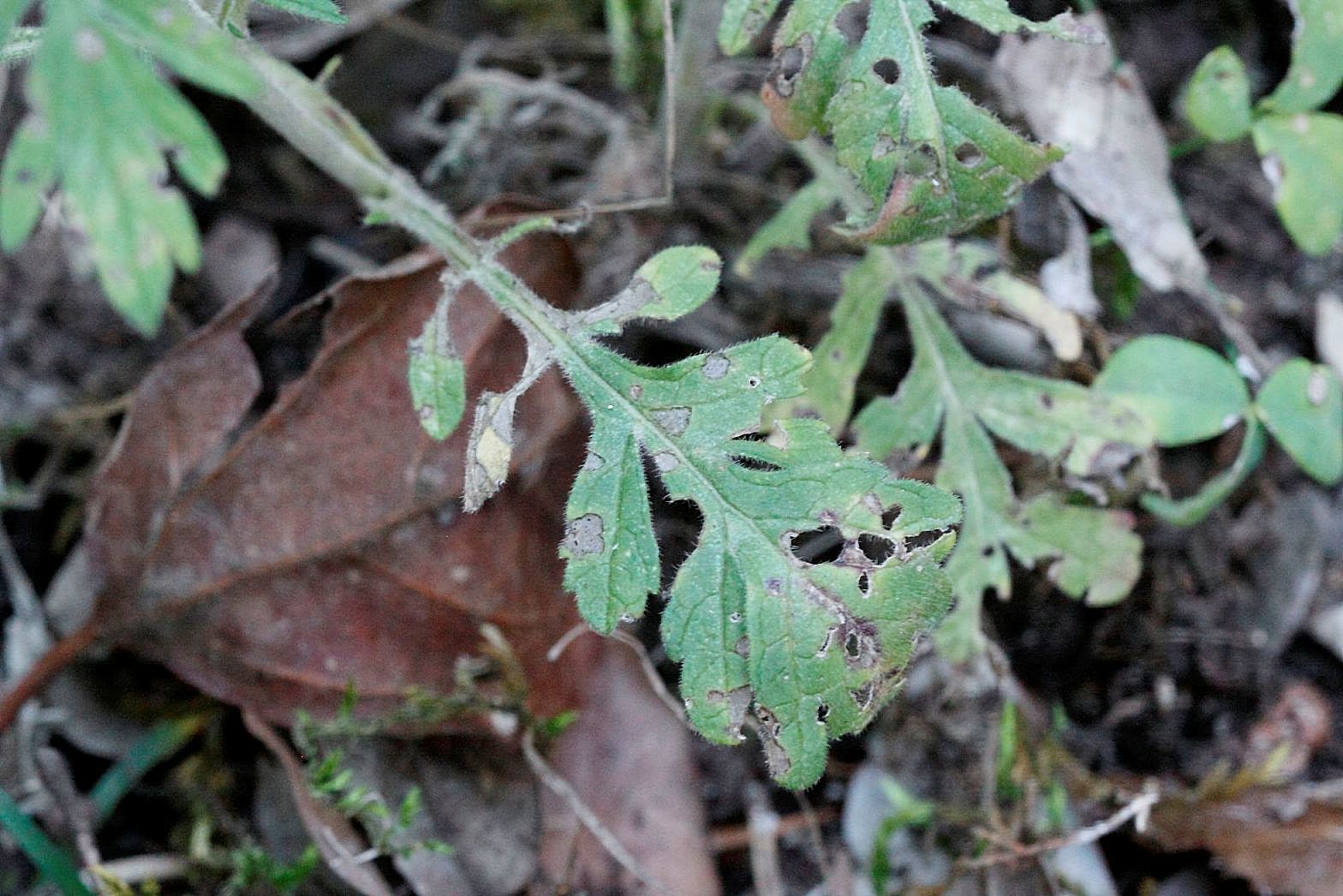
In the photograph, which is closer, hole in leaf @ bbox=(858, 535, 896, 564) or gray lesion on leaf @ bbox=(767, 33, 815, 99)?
gray lesion on leaf @ bbox=(767, 33, 815, 99)

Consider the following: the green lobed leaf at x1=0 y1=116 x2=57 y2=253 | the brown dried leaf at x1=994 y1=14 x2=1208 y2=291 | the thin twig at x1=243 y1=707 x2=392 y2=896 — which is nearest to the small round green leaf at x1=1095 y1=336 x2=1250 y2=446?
the brown dried leaf at x1=994 y1=14 x2=1208 y2=291

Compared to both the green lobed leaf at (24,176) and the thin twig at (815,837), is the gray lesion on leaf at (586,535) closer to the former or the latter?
the green lobed leaf at (24,176)

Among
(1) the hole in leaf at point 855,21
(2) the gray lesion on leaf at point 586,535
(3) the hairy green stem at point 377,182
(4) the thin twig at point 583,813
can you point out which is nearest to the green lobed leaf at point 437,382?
(3) the hairy green stem at point 377,182

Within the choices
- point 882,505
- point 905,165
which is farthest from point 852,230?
point 882,505

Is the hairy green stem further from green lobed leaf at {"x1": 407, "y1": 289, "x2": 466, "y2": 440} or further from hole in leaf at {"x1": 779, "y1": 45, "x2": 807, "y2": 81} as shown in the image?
hole in leaf at {"x1": 779, "y1": 45, "x2": 807, "y2": 81}

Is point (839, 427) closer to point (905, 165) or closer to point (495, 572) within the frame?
point (905, 165)

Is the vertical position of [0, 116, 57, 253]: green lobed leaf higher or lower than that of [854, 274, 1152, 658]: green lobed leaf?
higher

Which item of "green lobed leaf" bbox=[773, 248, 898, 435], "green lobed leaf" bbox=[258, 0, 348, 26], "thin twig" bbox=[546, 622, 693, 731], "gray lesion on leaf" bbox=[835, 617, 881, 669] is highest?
"green lobed leaf" bbox=[258, 0, 348, 26]
